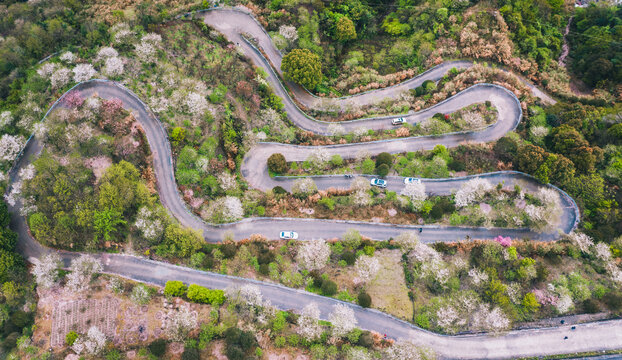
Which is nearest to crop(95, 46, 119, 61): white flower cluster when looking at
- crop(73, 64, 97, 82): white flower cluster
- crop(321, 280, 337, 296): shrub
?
crop(73, 64, 97, 82): white flower cluster

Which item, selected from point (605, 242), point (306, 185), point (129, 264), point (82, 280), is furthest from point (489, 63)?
point (82, 280)

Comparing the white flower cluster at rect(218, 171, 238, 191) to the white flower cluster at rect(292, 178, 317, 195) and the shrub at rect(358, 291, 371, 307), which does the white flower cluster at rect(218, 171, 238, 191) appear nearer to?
the white flower cluster at rect(292, 178, 317, 195)

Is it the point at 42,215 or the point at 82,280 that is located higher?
the point at 42,215

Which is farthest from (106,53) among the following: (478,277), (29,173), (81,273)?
(478,277)

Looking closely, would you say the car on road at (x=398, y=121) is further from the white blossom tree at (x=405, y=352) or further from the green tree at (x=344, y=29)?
the white blossom tree at (x=405, y=352)

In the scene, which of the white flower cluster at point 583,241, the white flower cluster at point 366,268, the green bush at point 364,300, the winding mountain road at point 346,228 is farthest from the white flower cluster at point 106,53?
the white flower cluster at point 583,241

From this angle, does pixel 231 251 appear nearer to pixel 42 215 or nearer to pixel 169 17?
pixel 42 215
